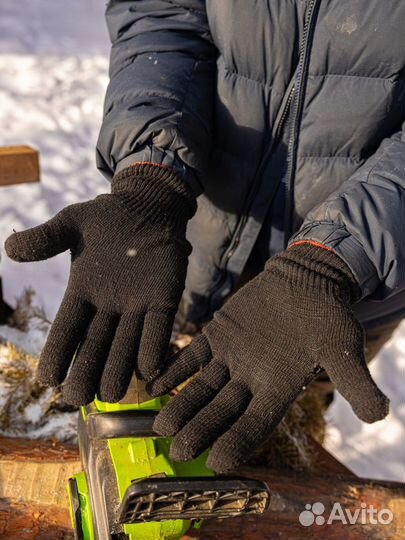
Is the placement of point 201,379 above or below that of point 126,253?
below

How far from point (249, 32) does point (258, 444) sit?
0.92m

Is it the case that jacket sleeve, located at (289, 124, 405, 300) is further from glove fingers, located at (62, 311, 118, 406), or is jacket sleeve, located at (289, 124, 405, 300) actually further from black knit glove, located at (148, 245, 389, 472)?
glove fingers, located at (62, 311, 118, 406)

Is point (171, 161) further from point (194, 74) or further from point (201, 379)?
point (201, 379)

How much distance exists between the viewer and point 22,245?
120 centimetres

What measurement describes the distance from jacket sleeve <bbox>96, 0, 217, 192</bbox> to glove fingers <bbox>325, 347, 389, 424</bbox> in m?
0.56

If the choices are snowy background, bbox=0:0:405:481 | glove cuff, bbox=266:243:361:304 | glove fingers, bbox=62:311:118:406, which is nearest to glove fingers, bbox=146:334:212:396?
glove fingers, bbox=62:311:118:406

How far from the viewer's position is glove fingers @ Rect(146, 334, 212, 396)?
120 centimetres

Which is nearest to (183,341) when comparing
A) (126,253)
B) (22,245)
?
(126,253)

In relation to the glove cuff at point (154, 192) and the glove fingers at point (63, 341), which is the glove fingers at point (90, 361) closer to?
the glove fingers at point (63, 341)

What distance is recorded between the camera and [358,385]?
3.57ft

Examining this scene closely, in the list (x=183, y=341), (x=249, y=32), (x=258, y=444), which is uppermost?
(x=249, y=32)

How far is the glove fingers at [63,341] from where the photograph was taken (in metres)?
1.16
